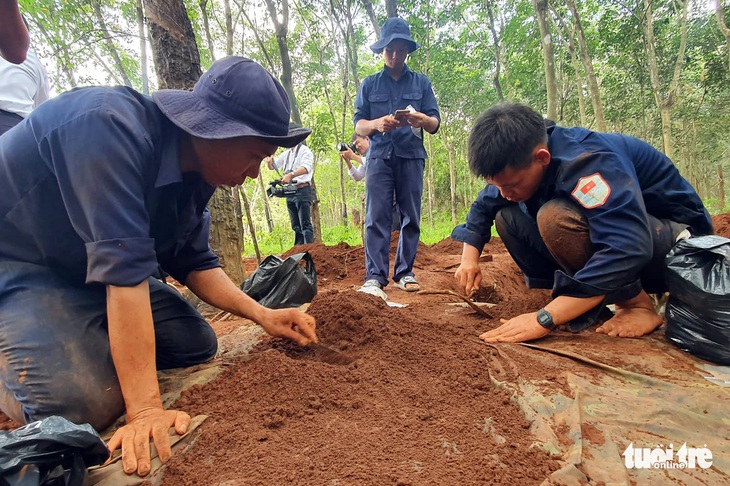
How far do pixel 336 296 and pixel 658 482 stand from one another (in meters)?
1.48

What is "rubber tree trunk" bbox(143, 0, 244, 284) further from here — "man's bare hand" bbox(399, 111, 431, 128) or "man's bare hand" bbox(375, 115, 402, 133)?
"man's bare hand" bbox(399, 111, 431, 128)

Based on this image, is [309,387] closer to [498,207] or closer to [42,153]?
[42,153]

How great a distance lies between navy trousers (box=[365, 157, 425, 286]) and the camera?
10.5 feet

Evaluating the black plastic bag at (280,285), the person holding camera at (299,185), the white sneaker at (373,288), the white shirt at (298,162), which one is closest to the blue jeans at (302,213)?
the person holding camera at (299,185)

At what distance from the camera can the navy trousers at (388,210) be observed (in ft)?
10.5

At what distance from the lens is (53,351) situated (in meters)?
1.34

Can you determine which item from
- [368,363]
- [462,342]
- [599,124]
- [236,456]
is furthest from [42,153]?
[599,124]

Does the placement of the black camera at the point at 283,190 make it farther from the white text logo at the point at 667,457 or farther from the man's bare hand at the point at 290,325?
the white text logo at the point at 667,457

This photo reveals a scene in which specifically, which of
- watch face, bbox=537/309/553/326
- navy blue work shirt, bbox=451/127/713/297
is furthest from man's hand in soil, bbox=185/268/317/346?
navy blue work shirt, bbox=451/127/713/297

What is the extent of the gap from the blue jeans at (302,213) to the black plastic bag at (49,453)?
17.0 ft

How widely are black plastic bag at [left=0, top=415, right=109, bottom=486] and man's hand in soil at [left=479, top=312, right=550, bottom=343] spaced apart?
1.46 meters

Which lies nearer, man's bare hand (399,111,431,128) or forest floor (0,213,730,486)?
forest floor (0,213,730,486)

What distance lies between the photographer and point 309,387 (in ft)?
4.77

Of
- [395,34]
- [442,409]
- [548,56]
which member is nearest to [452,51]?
[548,56]
